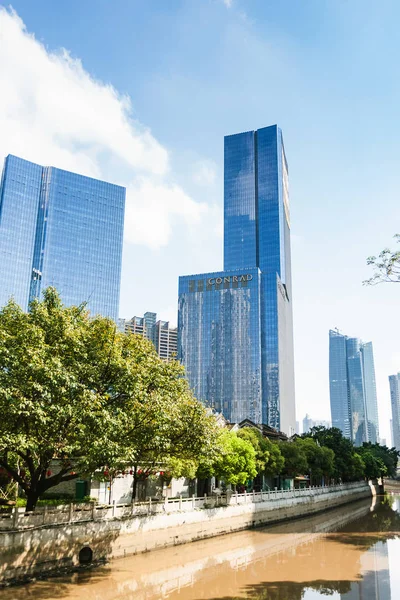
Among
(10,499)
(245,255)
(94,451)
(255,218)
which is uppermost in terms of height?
(255,218)

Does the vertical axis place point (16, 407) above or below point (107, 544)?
above

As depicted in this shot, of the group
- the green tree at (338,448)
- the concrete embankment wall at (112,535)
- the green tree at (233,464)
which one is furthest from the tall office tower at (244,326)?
the green tree at (233,464)

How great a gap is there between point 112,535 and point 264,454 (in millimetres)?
24074

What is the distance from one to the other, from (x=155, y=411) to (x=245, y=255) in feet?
495

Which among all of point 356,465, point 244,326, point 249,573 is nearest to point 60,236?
point 244,326

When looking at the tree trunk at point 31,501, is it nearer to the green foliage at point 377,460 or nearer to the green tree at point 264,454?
the green tree at point 264,454

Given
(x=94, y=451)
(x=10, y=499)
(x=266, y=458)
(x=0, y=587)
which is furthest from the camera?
(x=266, y=458)

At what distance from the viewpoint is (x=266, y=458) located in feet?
162

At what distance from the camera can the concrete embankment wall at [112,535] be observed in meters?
22.7

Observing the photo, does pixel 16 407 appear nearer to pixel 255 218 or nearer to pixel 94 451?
pixel 94 451

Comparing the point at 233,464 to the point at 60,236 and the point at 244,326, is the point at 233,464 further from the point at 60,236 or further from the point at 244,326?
the point at 60,236

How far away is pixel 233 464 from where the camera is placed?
41.5 m

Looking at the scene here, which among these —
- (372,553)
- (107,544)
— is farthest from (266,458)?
(107,544)

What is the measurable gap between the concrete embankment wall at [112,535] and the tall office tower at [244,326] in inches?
4173
